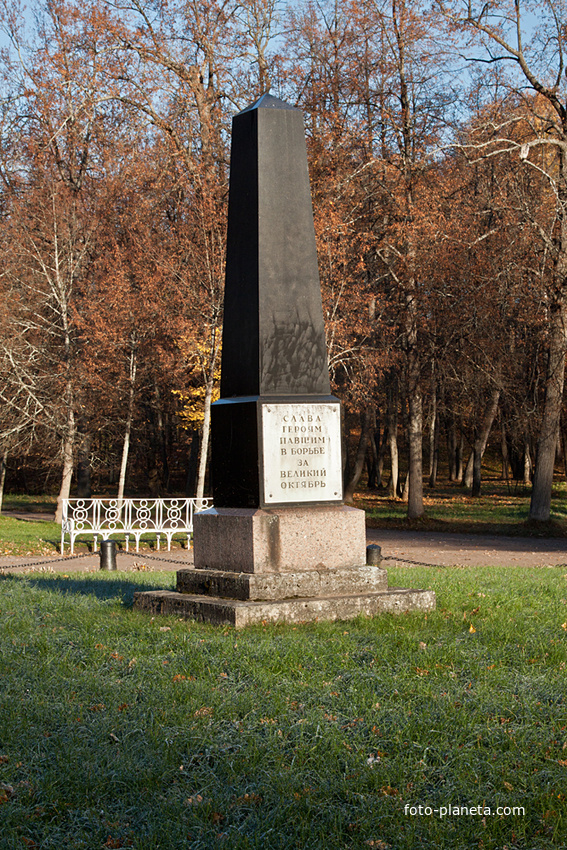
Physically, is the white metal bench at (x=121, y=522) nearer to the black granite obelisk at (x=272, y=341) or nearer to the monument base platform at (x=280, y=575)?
→ the monument base platform at (x=280, y=575)

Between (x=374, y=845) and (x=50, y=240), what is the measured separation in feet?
78.8

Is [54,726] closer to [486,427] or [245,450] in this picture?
[245,450]

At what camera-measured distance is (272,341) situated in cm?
633

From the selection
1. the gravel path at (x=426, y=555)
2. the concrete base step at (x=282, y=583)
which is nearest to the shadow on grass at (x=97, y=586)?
the concrete base step at (x=282, y=583)

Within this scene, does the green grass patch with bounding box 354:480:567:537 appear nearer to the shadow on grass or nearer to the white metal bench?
the white metal bench

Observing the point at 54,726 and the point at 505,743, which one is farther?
the point at 54,726

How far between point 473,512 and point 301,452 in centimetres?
1984

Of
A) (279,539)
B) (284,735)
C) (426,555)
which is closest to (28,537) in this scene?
(426,555)

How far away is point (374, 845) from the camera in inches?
109

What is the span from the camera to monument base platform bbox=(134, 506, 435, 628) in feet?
18.9

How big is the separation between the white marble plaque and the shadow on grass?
1.68 meters

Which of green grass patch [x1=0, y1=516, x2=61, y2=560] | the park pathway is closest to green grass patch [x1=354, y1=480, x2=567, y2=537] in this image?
the park pathway

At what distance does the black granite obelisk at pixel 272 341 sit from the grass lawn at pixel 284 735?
3.94ft

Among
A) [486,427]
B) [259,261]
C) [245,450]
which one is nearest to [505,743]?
[245,450]
